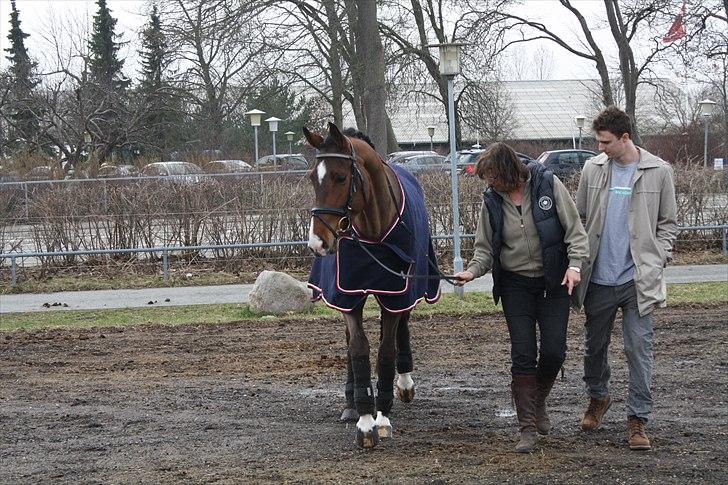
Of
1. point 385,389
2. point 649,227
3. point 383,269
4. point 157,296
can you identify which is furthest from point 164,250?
point 649,227

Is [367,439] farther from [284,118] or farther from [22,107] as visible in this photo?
[284,118]

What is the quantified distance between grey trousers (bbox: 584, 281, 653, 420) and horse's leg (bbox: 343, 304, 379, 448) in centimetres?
149

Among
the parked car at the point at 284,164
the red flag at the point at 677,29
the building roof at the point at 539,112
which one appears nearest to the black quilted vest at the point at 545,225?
the parked car at the point at 284,164

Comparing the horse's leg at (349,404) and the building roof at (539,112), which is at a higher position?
the building roof at (539,112)

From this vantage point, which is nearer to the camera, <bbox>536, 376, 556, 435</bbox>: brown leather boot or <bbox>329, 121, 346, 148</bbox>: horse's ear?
<bbox>329, 121, 346, 148</bbox>: horse's ear

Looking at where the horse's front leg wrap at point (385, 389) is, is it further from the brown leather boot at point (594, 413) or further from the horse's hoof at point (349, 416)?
the brown leather boot at point (594, 413)

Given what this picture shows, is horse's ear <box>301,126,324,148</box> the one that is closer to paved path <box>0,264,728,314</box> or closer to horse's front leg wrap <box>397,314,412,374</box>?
horse's front leg wrap <box>397,314,412,374</box>

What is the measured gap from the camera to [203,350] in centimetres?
1091

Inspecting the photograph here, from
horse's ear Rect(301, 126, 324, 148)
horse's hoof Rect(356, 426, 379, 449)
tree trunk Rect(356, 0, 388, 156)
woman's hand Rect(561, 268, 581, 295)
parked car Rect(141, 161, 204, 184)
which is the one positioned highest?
tree trunk Rect(356, 0, 388, 156)

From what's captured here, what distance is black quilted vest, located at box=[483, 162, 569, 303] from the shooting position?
635 cm

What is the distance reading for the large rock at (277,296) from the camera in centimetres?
1366

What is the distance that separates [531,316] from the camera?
21.4 ft

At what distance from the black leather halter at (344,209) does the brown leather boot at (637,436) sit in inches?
85.3

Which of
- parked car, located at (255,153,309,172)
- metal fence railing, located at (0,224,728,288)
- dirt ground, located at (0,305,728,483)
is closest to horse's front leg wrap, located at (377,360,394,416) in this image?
dirt ground, located at (0,305,728,483)
